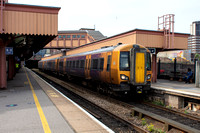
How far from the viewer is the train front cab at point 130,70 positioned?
1035 cm

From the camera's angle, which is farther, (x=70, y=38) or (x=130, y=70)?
(x=70, y=38)

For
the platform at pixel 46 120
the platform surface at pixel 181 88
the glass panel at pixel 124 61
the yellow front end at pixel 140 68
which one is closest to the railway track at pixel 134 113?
the platform at pixel 46 120

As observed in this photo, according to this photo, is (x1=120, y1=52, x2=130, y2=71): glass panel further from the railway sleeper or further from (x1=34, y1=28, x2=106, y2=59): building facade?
(x1=34, y1=28, x2=106, y2=59): building facade

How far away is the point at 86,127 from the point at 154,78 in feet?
40.8

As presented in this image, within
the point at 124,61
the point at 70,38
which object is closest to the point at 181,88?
the point at 124,61

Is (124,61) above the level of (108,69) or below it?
above

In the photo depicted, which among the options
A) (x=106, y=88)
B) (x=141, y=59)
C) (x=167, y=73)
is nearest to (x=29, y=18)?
(x=106, y=88)

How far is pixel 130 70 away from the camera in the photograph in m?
10.5

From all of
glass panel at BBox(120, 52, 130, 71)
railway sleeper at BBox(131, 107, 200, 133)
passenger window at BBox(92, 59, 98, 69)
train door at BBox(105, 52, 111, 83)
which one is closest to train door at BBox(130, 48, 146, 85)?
glass panel at BBox(120, 52, 130, 71)

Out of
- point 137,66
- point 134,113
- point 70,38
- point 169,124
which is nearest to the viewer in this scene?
point 169,124

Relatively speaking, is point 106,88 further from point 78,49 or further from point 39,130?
point 78,49

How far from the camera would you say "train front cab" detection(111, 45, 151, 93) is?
10.4 metres

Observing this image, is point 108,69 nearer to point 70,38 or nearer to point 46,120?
point 46,120

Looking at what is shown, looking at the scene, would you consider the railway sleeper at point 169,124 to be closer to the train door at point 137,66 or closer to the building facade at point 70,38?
the train door at point 137,66
